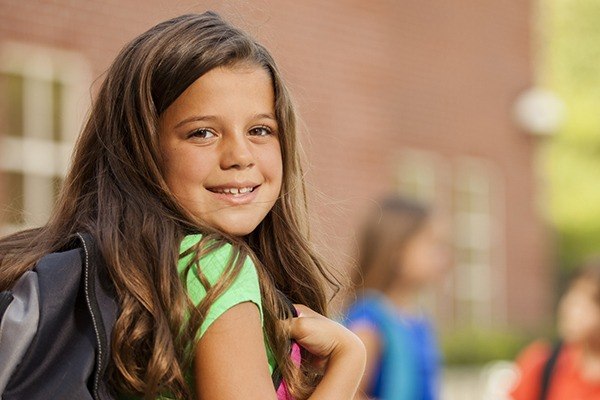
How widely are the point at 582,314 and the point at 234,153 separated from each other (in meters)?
4.38

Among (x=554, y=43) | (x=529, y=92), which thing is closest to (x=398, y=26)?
(x=529, y=92)

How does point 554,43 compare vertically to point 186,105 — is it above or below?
below

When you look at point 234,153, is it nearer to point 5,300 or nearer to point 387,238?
point 5,300

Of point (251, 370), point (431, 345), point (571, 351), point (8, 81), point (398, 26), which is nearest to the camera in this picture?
point (251, 370)

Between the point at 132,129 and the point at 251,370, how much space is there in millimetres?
540

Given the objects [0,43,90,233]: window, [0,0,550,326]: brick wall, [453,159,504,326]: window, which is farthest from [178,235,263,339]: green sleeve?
[453,159,504,326]: window

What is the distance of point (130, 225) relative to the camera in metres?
2.29

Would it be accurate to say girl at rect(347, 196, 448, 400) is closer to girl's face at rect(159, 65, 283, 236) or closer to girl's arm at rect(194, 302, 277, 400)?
girl's face at rect(159, 65, 283, 236)

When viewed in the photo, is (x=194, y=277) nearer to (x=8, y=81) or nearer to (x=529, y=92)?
(x=8, y=81)

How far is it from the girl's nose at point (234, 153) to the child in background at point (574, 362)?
4055 mm

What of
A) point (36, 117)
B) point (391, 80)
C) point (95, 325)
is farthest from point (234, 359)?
point (391, 80)

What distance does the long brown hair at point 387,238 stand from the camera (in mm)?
5426

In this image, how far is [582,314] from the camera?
6422mm

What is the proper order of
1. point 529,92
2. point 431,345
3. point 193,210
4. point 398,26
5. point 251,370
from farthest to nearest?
point 529,92
point 398,26
point 431,345
point 193,210
point 251,370
